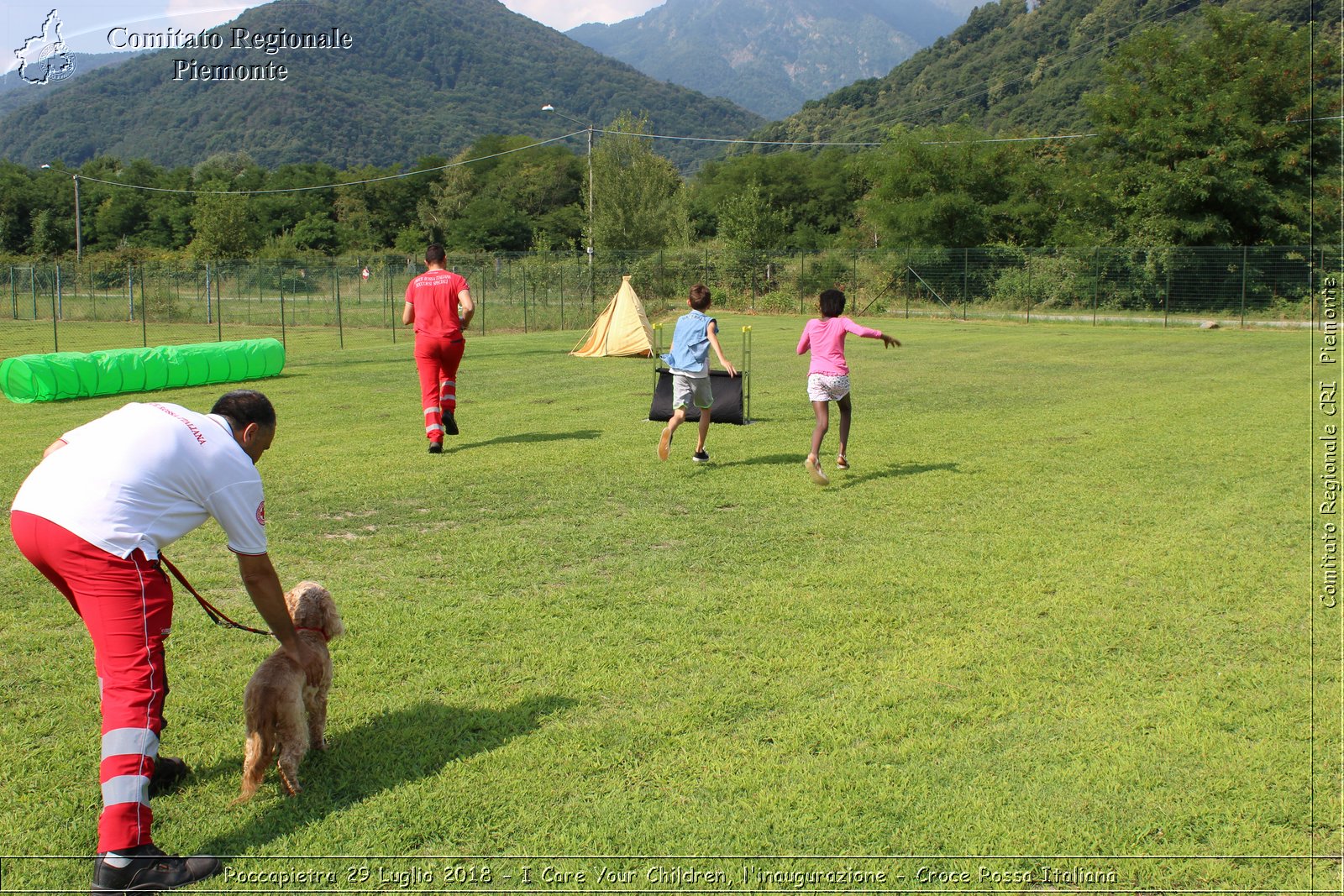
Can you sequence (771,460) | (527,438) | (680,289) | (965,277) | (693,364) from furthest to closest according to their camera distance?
(680,289) → (965,277) → (527,438) → (771,460) → (693,364)

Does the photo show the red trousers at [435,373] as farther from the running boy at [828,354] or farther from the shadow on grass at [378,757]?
the shadow on grass at [378,757]

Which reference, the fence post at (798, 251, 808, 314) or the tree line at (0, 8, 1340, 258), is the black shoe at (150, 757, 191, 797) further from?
the fence post at (798, 251, 808, 314)

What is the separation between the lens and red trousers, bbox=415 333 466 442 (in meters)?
10.5

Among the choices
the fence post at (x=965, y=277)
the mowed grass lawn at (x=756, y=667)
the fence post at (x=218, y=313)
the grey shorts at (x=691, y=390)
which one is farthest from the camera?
the fence post at (x=965, y=277)

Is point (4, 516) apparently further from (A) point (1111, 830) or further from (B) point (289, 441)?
(A) point (1111, 830)

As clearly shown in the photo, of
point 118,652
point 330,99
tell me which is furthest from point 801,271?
point 330,99

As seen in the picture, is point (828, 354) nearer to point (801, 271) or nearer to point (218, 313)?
point (218, 313)

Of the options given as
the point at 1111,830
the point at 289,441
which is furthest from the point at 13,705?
the point at 289,441

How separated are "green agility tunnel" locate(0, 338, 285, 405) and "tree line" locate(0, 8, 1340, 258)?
15634 millimetres

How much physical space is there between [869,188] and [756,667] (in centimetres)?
7894

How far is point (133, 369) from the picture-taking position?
1577 centimetres

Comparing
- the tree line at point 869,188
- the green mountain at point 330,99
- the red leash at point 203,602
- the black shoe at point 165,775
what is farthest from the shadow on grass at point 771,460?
the green mountain at point 330,99

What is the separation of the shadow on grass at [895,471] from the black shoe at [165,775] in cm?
618

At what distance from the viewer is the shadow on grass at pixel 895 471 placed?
9.12 m
